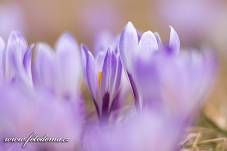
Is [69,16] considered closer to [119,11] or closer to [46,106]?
[119,11]

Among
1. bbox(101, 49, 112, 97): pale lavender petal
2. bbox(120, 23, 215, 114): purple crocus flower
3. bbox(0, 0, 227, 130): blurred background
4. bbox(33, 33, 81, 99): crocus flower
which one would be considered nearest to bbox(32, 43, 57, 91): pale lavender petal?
bbox(33, 33, 81, 99): crocus flower

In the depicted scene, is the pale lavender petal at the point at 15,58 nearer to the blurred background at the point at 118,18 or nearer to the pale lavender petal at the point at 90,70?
the pale lavender petal at the point at 90,70

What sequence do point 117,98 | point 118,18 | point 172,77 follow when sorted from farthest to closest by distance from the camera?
point 118,18 < point 117,98 < point 172,77

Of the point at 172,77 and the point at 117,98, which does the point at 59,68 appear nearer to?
the point at 117,98

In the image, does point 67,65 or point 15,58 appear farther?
point 67,65

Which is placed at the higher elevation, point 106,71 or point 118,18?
point 106,71

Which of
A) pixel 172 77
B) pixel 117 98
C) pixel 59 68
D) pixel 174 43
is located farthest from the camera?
pixel 59 68

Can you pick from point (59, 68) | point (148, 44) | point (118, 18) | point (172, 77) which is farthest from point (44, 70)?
point (118, 18)
